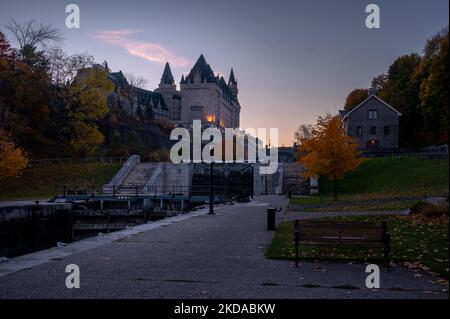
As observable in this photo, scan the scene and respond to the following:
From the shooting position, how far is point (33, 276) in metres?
9.24

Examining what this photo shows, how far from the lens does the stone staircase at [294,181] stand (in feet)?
154

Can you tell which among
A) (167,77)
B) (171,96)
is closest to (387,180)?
(171,96)

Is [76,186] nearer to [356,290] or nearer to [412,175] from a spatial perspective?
[412,175]

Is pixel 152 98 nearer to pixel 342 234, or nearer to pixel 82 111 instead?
pixel 82 111

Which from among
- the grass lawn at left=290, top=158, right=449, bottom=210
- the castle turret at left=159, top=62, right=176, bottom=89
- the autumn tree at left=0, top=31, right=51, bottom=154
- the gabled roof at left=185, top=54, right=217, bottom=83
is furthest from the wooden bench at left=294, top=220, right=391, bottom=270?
the castle turret at left=159, top=62, right=176, bottom=89

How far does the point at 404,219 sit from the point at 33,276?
1423 centimetres

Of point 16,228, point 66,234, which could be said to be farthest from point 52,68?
point 16,228

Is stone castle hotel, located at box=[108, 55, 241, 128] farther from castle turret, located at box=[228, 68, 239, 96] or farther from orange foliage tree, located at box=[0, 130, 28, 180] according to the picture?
orange foliage tree, located at box=[0, 130, 28, 180]

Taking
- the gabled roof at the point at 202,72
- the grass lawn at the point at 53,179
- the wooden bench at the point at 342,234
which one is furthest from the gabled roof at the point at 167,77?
the wooden bench at the point at 342,234

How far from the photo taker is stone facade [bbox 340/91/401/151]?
6288 cm

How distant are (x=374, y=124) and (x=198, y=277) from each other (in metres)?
59.2

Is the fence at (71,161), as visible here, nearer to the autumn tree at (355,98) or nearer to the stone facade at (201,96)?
the autumn tree at (355,98)

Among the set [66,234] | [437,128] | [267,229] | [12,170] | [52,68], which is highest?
[52,68]

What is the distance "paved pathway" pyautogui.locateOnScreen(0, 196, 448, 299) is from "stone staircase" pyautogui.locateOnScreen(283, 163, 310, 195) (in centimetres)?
3387
